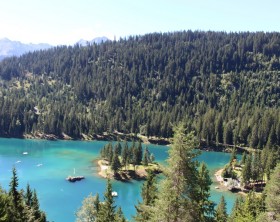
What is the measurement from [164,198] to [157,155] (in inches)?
6144

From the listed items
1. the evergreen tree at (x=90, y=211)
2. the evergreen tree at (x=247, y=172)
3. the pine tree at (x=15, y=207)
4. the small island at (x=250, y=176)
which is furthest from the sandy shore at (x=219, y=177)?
the pine tree at (x=15, y=207)

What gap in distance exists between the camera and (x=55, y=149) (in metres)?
193

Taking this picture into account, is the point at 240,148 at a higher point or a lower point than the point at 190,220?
lower

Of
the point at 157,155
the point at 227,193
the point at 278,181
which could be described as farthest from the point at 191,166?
the point at 157,155

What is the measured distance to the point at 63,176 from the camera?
13350cm

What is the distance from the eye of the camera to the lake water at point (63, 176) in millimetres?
103775

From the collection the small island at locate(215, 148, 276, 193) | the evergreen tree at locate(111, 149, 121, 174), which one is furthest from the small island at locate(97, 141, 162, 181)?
the small island at locate(215, 148, 276, 193)

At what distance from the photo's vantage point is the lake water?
103775 mm

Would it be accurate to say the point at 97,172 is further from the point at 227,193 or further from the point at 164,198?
the point at 164,198

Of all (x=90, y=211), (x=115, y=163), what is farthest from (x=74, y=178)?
(x=90, y=211)

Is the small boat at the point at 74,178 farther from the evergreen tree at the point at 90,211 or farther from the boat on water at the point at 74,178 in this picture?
the evergreen tree at the point at 90,211

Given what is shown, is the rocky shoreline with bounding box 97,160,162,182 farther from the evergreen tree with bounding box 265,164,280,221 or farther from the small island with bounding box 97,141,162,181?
the evergreen tree with bounding box 265,164,280,221

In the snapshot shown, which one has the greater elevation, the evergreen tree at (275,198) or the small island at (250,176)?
the evergreen tree at (275,198)

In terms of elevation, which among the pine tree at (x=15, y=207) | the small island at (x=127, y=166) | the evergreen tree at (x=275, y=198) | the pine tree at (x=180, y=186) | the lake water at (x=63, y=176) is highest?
the pine tree at (x=180, y=186)
